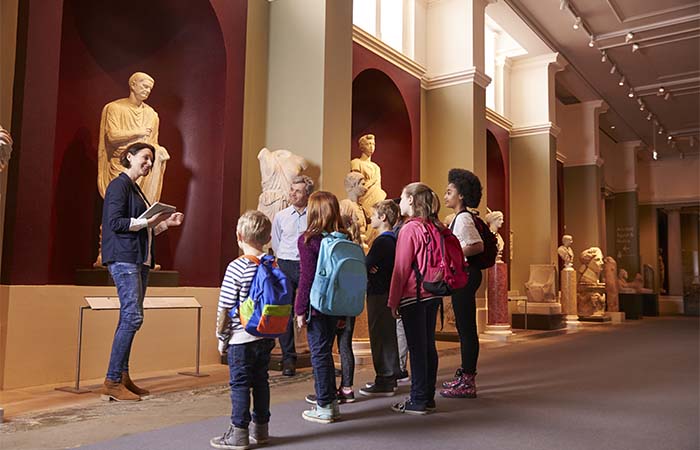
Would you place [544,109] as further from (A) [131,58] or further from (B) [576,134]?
(A) [131,58]

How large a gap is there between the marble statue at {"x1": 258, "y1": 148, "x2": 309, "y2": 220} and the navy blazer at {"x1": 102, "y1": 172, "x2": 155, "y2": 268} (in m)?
2.03

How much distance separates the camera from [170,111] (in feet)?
21.4

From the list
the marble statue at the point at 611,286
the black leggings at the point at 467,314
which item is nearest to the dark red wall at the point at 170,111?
the black leggings at the point at 467,314

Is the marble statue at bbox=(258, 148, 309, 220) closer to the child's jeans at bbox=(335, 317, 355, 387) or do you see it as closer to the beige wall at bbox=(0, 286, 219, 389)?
the beige wall at bbox=(0, 286, 219, 389)

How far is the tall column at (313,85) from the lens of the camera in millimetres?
6398

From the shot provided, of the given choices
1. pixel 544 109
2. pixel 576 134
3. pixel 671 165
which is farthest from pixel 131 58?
pixel 671 165

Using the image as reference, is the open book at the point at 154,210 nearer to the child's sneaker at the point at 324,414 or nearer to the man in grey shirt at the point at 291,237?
the man in grey shirt at the point at 291,237

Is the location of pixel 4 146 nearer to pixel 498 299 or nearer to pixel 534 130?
pixel 498 299

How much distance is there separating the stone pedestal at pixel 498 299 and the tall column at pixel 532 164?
406cm

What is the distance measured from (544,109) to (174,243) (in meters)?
9.97

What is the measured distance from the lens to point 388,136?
10.4 metres

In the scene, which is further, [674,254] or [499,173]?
[674,254]

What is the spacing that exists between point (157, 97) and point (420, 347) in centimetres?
432

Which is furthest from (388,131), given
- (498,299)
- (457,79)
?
(498,299)
